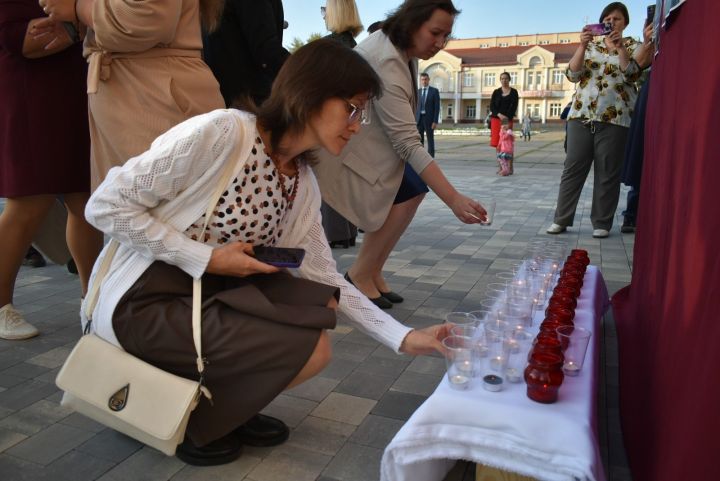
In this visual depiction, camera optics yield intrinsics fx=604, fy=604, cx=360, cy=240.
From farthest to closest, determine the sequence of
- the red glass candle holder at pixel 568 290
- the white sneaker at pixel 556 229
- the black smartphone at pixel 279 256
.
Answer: the white sneaker at pixel 556 229, the red glass candle holder at pixel 568 290, the black smartphone at pixel 279 256

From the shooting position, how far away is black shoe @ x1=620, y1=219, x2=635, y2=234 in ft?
19.4

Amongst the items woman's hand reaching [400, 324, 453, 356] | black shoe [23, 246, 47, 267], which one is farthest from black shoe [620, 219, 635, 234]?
black shoe [23, 246, 47, 267]

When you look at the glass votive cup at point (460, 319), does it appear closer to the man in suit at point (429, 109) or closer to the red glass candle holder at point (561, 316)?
the red glass candle holder at point (561, 316)

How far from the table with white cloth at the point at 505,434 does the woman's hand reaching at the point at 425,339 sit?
222 mm

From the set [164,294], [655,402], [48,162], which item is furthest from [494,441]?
[48,162]

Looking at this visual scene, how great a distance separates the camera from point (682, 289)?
1.57 m

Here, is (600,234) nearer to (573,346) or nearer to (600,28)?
(600,28)

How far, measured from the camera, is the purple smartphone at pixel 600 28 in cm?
538

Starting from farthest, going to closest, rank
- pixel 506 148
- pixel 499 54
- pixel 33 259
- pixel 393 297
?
1. pixel 499 54
2. pixel 506 148
3. pixel 33 259
4. pixel 393 297

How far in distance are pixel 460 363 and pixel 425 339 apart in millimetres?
230

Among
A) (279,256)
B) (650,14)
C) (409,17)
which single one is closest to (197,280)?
(279,256)

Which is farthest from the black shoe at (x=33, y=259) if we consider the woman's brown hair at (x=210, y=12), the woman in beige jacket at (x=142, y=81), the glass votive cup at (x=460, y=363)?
the glass votive cup at (x=460, y=363)

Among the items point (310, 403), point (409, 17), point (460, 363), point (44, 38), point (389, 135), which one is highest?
point (409, 17)

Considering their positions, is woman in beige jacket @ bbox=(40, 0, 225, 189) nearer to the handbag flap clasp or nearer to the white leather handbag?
the white leather handbag
